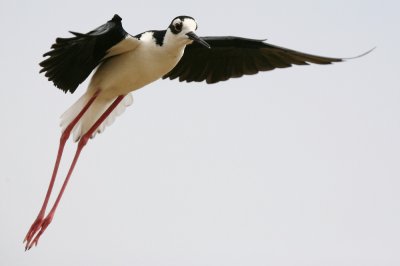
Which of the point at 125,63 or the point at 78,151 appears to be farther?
the point at 78,151

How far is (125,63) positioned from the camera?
1086cm

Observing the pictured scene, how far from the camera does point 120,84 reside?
1109cm

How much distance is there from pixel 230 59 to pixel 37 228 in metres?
3.33

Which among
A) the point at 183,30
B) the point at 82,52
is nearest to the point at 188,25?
the point at 183,30

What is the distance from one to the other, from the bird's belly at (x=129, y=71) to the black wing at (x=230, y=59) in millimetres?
1074

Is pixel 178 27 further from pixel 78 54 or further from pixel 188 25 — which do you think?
pixel 78 54

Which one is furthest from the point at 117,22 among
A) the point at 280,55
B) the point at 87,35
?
the point at 280,55

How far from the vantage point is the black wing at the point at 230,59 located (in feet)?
38.3

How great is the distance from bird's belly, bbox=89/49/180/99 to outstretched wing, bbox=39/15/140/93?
5.4 inches

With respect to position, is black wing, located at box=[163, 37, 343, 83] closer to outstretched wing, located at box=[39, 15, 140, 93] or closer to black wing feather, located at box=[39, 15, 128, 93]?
outstretched wing, located at box=[39, 15, 140, 93]

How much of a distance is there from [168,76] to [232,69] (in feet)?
2.78

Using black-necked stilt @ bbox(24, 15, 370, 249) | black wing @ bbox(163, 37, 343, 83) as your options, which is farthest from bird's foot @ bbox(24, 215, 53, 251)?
black wing @ bbox(163, 37, 343, 83)

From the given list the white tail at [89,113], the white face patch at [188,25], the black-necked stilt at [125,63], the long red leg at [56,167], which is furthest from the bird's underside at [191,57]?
the long red leg at [56,167]

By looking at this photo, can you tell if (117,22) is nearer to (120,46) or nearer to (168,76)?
(120,46)
